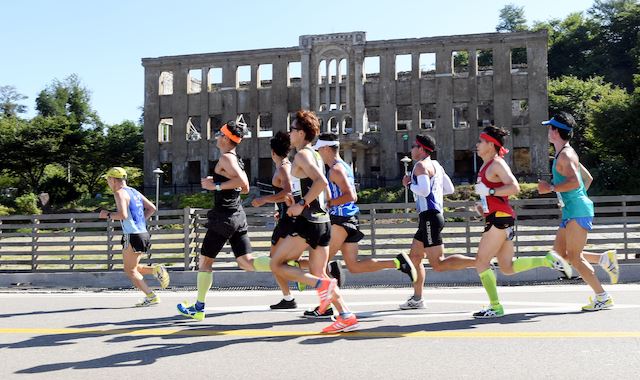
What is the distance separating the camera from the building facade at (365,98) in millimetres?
46438

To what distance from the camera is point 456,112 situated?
56125 millimetres

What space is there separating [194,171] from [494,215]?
48849mm

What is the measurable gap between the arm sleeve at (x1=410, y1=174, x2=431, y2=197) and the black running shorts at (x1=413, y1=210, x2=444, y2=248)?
10.2 inches

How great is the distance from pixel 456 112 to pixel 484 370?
53.1 meters

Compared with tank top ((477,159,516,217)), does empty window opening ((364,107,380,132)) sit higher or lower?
higher

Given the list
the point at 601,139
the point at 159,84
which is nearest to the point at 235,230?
the point at 601,139

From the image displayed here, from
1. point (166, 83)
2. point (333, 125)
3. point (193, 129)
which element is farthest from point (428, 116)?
point (166, 83)

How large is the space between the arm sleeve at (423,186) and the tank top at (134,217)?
12.9ft

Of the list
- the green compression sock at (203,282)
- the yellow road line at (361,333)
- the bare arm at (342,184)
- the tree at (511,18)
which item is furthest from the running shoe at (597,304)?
the tree at (511,18)

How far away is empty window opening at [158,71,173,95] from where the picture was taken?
54.0 m

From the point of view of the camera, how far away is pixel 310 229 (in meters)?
6.35

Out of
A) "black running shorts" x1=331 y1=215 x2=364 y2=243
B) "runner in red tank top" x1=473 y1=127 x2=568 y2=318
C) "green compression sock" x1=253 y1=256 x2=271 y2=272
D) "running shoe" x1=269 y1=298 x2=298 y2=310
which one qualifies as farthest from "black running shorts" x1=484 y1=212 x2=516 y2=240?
"running shoe" x1=269 y1=298 x2=298 y2=310

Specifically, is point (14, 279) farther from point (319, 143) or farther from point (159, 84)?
point (159, 84)

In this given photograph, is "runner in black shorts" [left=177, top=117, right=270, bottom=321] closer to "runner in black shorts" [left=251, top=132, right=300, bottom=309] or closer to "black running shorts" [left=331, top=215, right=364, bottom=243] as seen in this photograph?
"runner in black shorts" [left=251, top=132, right=300, bottom=309]
